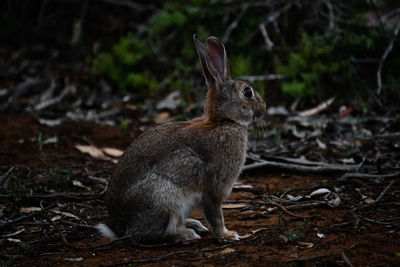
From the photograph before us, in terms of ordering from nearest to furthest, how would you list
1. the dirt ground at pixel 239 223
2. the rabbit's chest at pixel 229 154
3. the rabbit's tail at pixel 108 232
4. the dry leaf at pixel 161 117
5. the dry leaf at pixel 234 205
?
the dirt ground at pixel 239 223, the rabbit's tail at pixel 108 232, the rabbit's chest at pixel 229 154, the dry leaf at pixel 234 205, the dry leaf at pixel 161 117

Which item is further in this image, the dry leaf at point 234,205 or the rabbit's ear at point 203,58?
the dry leaf at point 234,205

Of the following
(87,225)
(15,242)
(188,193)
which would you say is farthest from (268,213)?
(15,242)

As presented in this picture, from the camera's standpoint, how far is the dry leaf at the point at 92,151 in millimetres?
6980

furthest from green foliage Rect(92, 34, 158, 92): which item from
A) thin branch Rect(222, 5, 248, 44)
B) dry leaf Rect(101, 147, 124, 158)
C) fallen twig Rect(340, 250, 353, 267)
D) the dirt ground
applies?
fallen twig Rect(340, 250, 353, 267)

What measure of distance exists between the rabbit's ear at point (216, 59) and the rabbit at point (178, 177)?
10 mm

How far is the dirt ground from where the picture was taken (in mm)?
3604

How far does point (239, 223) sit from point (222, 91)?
4.53 feet

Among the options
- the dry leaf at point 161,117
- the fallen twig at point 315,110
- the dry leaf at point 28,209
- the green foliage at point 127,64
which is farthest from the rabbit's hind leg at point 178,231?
the green foliage at point 127,64

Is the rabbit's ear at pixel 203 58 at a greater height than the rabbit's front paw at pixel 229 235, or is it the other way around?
the rabbit's ear at pixel 203 58

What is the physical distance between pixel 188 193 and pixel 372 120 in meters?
4.47

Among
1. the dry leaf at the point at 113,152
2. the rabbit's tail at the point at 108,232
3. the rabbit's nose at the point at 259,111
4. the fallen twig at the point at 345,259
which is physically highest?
the rabbit's nose at the point at 259,111

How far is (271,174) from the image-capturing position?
6.15m

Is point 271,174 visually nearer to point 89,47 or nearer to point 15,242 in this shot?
point 15,242

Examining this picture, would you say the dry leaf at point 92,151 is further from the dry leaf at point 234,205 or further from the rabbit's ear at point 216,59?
the rabbit's ear at point 216,59
